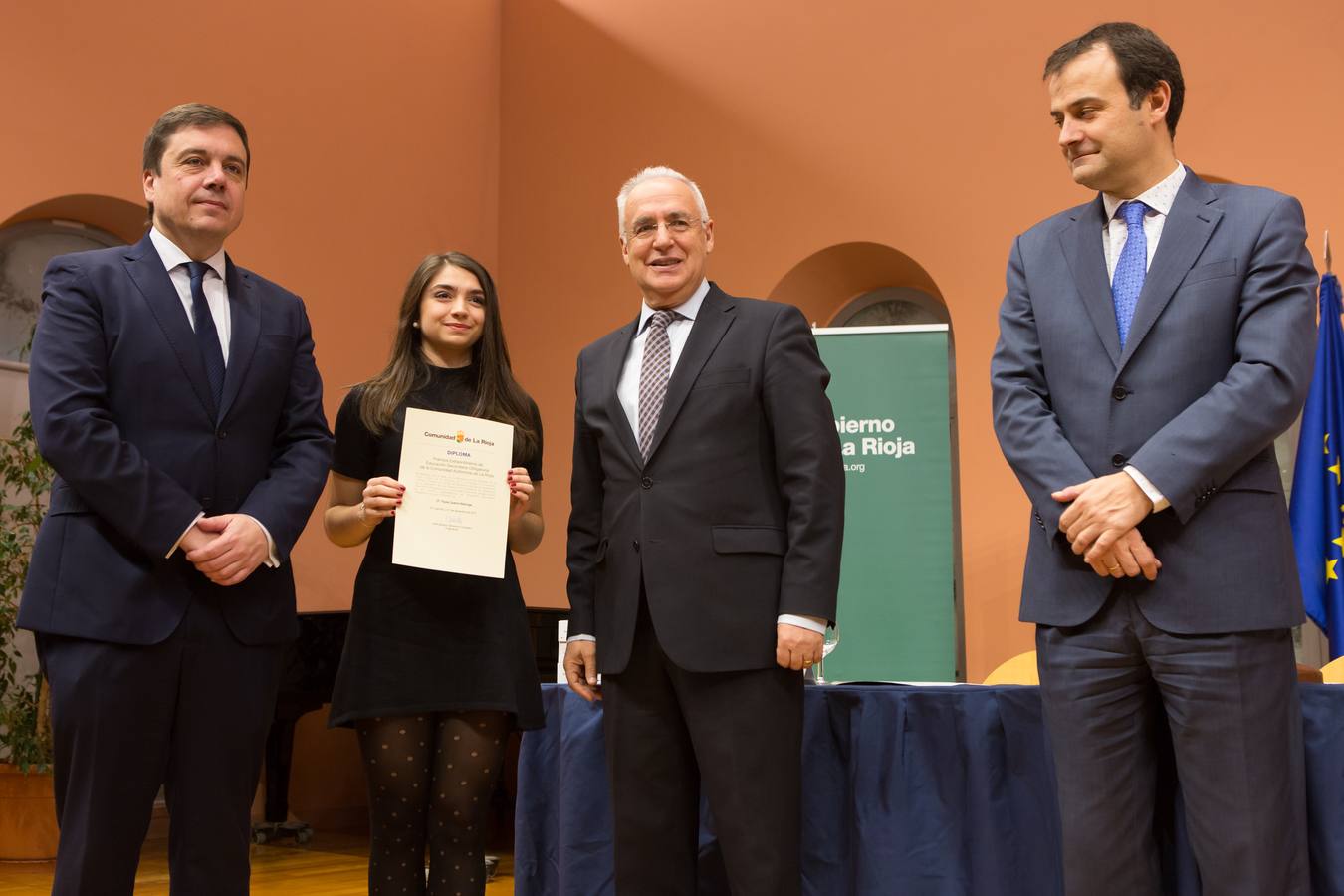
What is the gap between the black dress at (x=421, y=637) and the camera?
254cm

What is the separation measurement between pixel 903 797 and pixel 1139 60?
138 cm

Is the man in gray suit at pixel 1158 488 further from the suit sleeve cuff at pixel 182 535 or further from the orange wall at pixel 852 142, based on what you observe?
the orange wall at pixel 852 142

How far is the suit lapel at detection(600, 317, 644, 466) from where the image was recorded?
2.40 m

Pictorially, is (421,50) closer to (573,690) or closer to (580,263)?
(580,263)

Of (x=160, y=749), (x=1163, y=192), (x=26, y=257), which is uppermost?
(x=26, y=257)

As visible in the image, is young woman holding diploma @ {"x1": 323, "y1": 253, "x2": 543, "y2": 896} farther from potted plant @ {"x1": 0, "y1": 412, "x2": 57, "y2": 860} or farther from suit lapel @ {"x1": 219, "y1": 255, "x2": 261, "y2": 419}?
potted plant @ {"x1": 0, "y1": 412, "x2": 57, "y2": 860}

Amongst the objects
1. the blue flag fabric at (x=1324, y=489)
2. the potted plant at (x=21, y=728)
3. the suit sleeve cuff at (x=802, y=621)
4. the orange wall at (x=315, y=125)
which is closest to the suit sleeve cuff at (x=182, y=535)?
the suit sleeve cuff at (x=802, y=621)

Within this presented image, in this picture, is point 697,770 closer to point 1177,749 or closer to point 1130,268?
point 1177,749

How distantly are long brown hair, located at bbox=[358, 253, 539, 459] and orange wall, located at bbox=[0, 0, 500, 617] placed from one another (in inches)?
129

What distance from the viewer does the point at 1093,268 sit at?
7.16 ft

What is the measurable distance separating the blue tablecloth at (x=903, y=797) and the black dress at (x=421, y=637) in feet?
0.66

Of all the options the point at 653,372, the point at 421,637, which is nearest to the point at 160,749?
the point at 421,637

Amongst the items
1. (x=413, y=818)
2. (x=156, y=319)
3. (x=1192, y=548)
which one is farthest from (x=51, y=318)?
(x=1192, y=548)

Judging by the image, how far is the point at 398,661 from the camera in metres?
2.56
